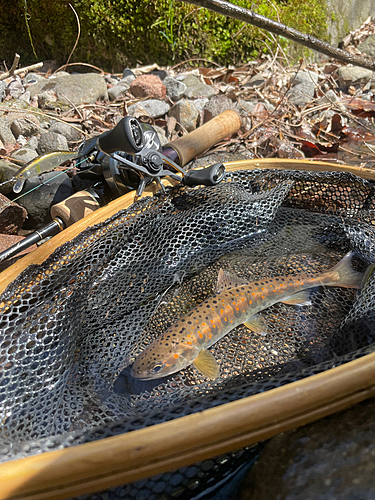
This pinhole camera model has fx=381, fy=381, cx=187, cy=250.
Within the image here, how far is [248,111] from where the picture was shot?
13.6ft

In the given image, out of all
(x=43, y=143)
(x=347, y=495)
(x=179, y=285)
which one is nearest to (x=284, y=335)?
(x=179, y=285)

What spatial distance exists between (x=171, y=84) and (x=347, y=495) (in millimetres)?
4372

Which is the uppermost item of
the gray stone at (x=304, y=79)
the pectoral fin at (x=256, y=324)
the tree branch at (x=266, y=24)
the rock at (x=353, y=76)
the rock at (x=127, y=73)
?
the tree branch at (x=266, y=24)

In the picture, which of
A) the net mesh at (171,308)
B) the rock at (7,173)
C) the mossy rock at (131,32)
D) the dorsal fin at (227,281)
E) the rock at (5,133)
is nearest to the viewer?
the net mesh at (171,308)

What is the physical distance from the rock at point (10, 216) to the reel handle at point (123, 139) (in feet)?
3.86

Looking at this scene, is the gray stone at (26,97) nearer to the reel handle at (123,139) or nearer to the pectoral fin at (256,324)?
the reel handle at (123,139)

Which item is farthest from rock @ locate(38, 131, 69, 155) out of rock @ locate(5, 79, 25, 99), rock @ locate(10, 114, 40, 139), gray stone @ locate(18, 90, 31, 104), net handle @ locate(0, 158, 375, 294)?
net handle @ locate(0, 158, 375, 294)

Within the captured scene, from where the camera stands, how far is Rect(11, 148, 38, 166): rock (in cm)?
307

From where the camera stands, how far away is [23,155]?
3.14 m

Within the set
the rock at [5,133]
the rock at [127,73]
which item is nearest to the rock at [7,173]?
the rock at [5,133]

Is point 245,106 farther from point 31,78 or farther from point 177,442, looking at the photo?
point 177,442

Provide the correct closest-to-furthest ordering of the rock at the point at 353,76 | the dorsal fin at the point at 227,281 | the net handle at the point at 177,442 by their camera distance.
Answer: the net handle at the point at 177,442, the dorsal fin at the point at 227,281, the rock at the point at 353,76

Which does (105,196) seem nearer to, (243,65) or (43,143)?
(43,143)

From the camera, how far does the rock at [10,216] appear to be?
8.73 ft
